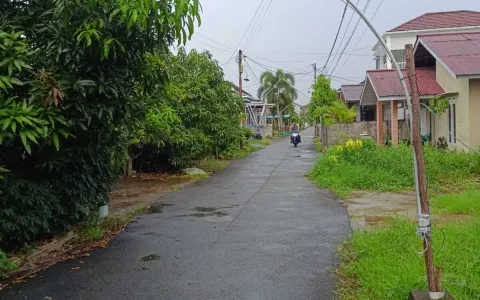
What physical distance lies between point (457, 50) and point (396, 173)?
6172 mm

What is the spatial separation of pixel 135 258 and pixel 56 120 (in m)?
2.17

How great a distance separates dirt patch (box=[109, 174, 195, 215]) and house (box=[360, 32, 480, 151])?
27.2 ft

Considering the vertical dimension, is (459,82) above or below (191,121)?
above

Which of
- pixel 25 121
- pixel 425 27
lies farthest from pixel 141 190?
pixel 425 27

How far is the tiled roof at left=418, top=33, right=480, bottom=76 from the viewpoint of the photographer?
13977mm

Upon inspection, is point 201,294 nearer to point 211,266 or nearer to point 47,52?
point 211,266

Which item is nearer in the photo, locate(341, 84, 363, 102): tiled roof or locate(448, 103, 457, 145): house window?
locate(448, 103, 457, 145): house window

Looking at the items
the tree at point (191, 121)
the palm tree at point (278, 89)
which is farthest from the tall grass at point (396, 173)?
the palm tree at point (278, 89)

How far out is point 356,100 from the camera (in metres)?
33.3

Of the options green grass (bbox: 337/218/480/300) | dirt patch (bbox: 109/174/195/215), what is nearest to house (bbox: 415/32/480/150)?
green grass (bbox: 337/218/480/300)

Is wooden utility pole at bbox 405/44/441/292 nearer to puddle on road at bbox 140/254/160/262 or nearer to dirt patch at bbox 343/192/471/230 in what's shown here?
puddle on road at bbox 140/254/160/262

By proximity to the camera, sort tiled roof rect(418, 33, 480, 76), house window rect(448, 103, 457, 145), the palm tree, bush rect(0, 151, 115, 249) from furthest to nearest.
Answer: the palm tree < house window rect(448, 103, 457, 145) < tiled roof rect(418, 33, 480, 76) < bush rect(0, 151, 115, 249)

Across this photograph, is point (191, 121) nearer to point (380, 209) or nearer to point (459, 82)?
point (380, 209)

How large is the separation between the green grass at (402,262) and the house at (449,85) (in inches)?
312
